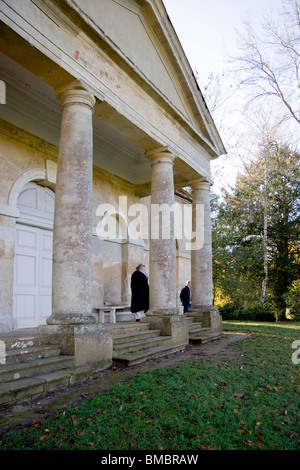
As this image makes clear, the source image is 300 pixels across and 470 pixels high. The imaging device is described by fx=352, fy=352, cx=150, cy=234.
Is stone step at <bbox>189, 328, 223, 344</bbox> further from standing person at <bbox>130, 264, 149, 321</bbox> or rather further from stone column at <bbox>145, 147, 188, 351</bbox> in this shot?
standing person at <bbox>130, 264, 149, 321</bbox>

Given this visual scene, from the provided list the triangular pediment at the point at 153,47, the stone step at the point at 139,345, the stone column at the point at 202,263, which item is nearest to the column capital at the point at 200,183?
the stone column at the point at 202,263

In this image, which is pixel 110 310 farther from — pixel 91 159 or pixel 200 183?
pixel 91 159

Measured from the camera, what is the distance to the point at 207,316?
36.6 feet

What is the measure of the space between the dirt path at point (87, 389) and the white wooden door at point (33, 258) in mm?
3547

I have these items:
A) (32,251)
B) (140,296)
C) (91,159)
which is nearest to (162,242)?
(140,296)

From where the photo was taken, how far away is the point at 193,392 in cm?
485

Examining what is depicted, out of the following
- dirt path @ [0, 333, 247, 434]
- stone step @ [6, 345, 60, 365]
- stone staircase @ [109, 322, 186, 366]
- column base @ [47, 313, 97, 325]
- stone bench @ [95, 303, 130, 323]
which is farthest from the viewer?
stone bench @ [95, 303, 130, 323]

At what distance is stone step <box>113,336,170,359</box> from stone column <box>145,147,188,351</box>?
19.1 inches

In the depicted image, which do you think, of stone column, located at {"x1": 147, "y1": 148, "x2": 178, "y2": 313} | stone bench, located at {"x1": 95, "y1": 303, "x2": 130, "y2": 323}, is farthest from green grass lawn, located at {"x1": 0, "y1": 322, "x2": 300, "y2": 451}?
stone bench, located at {"x1": 95, "y1": 303, "x2": 130, "y2": 323}

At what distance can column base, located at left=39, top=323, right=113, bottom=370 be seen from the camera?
18.3ft

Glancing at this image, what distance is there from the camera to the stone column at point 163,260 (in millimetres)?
8711

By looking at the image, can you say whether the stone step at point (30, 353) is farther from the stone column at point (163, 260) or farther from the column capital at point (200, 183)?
the column capital at point (200, 183)
